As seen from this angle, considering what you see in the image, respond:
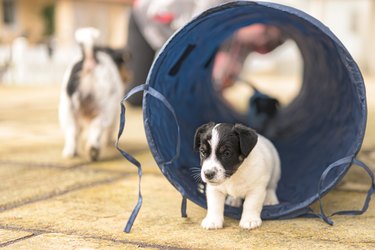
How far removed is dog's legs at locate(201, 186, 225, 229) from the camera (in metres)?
3.90

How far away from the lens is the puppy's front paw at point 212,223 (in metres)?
3.89

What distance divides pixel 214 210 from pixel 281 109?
4432 mm

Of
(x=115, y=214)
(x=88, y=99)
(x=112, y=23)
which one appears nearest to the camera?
(x=115, y=214)

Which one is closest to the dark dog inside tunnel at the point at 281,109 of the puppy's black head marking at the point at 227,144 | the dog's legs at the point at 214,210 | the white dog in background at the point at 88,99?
the dog's legs at the point at 214,210

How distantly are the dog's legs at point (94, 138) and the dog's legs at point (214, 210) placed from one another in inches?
96.4

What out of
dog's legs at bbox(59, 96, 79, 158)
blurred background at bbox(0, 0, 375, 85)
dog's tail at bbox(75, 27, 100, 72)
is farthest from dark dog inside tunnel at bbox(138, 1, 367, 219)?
blurred background at bbox(0, 0, 375, 85)

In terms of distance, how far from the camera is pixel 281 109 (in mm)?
8219

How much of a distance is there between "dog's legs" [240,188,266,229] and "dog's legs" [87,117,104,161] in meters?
2.55

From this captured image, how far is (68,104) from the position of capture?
20.9 ft

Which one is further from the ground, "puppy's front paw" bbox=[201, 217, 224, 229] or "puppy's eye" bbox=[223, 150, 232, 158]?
"puppy's eye" bbox=[223, 150, 232, 158]

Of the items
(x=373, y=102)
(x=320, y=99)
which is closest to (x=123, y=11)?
(x=373, y=102)

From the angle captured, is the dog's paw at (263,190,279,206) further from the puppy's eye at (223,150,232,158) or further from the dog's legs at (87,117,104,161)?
the dog's legs at (87,117,104,161)

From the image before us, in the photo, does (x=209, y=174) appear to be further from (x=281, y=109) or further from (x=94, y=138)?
(x=281, y=109)

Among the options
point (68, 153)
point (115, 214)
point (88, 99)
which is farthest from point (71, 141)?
point (115, 214)
